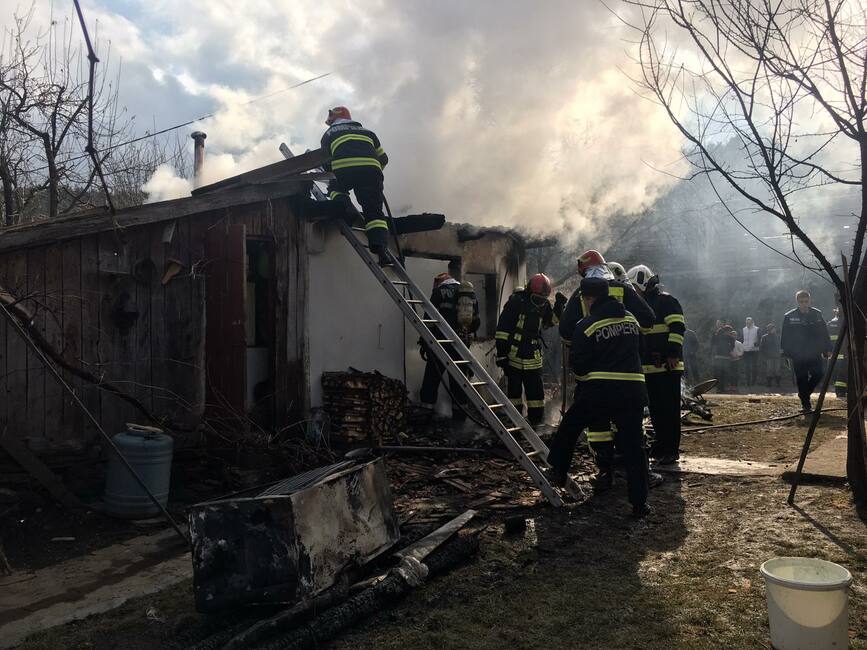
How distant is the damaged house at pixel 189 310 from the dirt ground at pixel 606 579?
2.51m

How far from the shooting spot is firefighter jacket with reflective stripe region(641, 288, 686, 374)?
22.5 feet

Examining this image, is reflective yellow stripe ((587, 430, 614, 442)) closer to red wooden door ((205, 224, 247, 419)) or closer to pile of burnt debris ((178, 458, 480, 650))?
pile of burnt debris ((178, 458, 480, 650))

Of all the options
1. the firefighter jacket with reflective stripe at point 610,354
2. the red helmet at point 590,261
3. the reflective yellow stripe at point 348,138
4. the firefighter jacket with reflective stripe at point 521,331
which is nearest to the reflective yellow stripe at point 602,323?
the firefighter jacket with reflective stripe at point 610,354

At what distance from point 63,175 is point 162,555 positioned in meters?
8.79

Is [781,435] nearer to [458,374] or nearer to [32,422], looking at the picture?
[458,374]

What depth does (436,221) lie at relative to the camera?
817cm

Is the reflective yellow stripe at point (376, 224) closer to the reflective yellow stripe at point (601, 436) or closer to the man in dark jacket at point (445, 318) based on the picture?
the man in dark jacket at point (445, 318)

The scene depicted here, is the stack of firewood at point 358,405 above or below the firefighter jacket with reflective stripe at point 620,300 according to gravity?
below

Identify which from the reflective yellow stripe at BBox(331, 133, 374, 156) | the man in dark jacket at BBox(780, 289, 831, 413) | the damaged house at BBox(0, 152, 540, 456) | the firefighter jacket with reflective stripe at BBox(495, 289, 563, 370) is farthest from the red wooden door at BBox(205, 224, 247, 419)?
the man in dark jacket at BBox(780, 289, 831, 413)

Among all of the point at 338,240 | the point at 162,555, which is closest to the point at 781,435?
the point at 338,240

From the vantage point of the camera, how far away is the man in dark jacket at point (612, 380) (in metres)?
5.03

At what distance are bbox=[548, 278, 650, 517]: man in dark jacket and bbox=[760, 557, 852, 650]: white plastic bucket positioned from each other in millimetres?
2202

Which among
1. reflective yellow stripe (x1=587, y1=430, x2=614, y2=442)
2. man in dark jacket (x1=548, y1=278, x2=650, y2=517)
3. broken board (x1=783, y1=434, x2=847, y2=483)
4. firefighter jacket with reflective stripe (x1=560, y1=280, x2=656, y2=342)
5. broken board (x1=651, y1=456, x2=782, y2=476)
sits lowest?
broken board (x1=651, y1=456, x2=782, y2=476)

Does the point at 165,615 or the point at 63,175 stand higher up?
the point at 63,175
